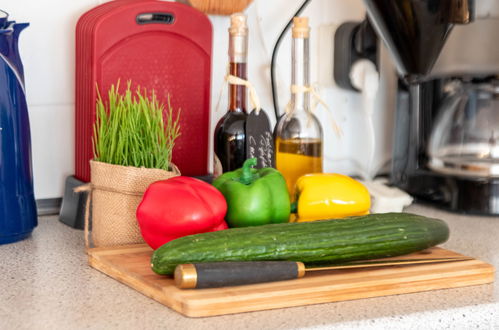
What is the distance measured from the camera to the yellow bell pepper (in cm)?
117

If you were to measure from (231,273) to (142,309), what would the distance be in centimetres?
10

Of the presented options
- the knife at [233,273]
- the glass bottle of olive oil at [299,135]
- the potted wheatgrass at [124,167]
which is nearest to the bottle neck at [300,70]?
the glass bottle of olive oil at [299,135]

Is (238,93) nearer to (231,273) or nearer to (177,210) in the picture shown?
(177,210)

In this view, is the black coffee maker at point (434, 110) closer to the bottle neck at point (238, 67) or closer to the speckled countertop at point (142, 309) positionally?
the bottle neck at point (238, 67)

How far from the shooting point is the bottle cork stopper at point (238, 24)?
122 centimetres

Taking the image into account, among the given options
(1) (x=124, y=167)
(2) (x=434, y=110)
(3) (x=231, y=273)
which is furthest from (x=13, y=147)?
(2) (x=434, y=110)

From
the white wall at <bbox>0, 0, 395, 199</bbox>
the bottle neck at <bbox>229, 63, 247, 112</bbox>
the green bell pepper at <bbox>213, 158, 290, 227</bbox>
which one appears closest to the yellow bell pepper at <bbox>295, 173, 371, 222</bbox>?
the green bell pepper at <bbox>213, 158, 290, 227</bbox>

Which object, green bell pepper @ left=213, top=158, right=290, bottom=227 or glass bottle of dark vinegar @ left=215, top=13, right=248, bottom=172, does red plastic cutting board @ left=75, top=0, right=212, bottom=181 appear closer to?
glass bottle of dark vinegar @ left=215, top=13, right=248, bottom=172

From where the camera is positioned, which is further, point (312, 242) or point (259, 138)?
point (259, 138)

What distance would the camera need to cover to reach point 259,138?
1246 millimetres

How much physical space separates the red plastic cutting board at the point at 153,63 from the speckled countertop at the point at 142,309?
0.28 metres

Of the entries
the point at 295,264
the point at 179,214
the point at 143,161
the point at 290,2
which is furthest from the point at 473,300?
the point at 290,2

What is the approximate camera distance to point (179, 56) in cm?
134

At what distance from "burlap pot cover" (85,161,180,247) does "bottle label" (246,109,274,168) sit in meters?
0.15
